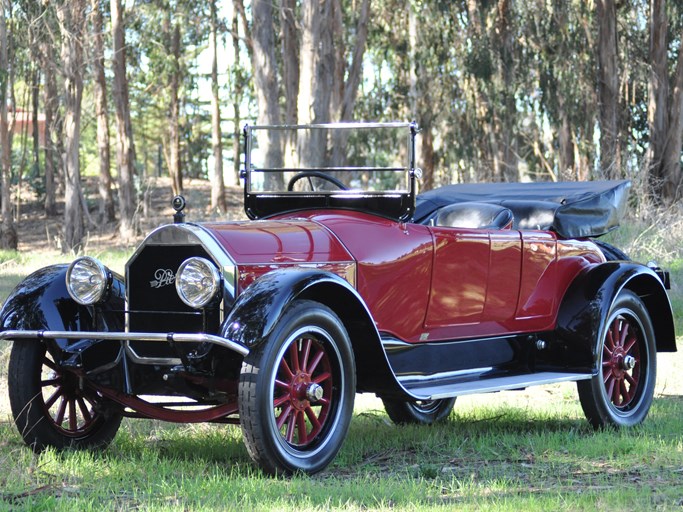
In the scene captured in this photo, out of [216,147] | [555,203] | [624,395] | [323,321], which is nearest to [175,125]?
[216,147]

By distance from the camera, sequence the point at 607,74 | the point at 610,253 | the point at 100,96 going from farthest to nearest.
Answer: the point at 100,96 < the point at 607,74 < the point at 610,253

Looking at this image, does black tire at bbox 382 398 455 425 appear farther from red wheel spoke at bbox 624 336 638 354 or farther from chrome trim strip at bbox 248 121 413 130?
chrome trim strip at bbox 248 121 413 130

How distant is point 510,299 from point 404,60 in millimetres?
26455

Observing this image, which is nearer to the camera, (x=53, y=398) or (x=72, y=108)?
(x=53, y=398)

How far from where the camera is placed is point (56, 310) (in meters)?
5.50

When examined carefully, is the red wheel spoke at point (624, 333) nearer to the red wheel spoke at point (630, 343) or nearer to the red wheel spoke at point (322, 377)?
the red wheel spoke at point (630, 343)

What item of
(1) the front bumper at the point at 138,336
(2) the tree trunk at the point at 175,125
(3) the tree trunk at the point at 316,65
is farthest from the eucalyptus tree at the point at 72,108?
(1) the front bumper at the point at 138,336

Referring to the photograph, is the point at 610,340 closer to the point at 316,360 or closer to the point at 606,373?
the point at 606,373

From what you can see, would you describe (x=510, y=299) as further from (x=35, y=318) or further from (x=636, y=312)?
(x=35, y=318)

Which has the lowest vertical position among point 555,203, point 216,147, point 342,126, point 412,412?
point 412,412

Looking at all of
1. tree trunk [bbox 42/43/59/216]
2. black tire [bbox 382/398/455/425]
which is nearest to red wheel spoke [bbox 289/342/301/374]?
black tire [bbox 382/398/455/425]

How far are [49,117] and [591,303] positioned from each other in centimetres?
2904

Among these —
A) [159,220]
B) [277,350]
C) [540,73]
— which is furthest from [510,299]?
[159,220]

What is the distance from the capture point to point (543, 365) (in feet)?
21.9
